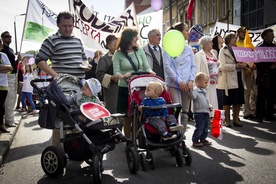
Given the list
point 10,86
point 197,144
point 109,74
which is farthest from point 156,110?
point 10,86

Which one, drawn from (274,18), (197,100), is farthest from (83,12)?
(274,18)

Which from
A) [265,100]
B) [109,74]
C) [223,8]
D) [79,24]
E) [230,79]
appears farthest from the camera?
[223,8]

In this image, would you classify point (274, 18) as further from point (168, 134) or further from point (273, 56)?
point (168, 134)

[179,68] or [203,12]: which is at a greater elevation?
[203,12]

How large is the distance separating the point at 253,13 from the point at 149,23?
34.2ft

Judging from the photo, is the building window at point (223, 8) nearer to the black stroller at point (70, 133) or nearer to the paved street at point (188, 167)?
the paved street at point (188, 167)

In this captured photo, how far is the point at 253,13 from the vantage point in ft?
66.1

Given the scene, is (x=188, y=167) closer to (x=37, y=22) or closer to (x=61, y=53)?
(x=61, y=53)

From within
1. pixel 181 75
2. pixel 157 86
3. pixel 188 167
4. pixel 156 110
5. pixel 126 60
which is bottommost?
pixel 188 167

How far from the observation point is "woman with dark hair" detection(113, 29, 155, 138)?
558cm

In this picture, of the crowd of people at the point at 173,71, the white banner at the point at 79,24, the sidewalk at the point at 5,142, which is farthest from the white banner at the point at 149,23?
the sidewalk at the point at 5,142

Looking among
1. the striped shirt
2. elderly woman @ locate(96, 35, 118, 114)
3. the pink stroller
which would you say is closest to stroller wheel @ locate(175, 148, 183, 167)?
the pink stroller

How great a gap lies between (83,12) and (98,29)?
63cm

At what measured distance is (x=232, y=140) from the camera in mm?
6430
